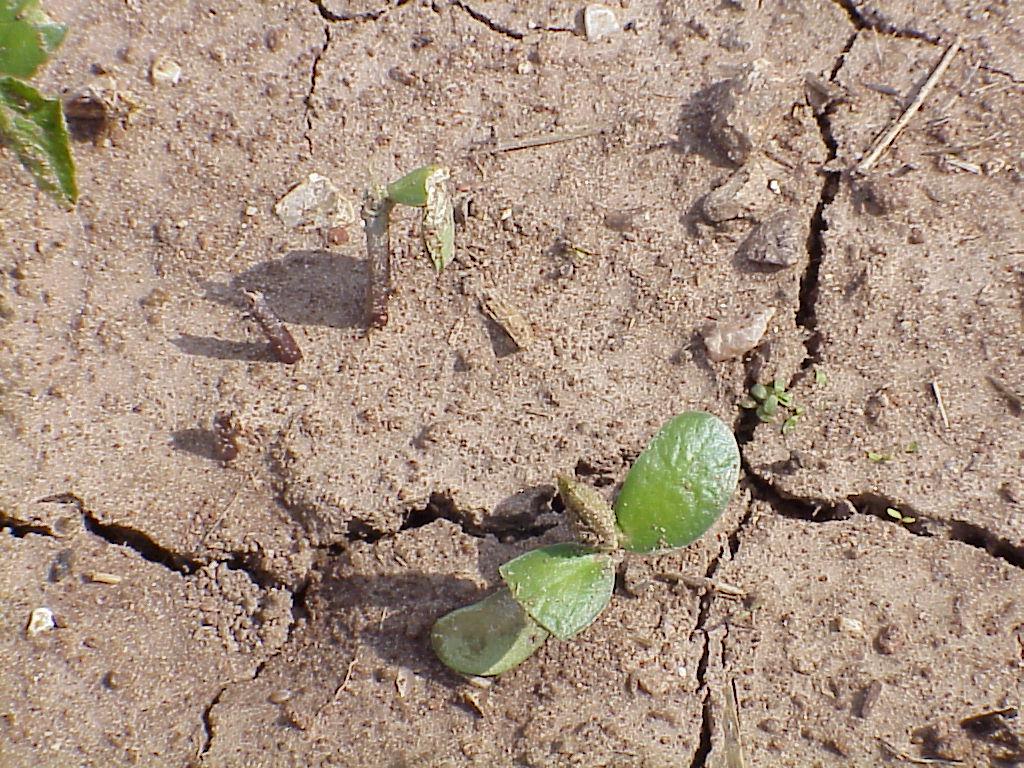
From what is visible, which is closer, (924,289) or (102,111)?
(924,289)

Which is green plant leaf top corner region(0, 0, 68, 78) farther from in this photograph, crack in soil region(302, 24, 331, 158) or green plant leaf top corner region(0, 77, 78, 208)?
crack in soil region(302, 24, 331, 158)

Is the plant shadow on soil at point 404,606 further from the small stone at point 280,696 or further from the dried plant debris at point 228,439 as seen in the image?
the dried plant debris at point 228,439

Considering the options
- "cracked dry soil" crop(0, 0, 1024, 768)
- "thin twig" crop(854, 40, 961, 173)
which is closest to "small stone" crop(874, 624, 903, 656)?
"cracked dry soil" crop(0, 0, 1024, 768)

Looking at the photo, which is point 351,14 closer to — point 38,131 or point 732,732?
point 38,131

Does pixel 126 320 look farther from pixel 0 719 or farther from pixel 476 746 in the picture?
pixel 476 746

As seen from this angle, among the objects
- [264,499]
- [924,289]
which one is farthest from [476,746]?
[924,289]

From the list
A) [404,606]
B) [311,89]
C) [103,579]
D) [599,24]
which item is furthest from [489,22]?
[103,579]
